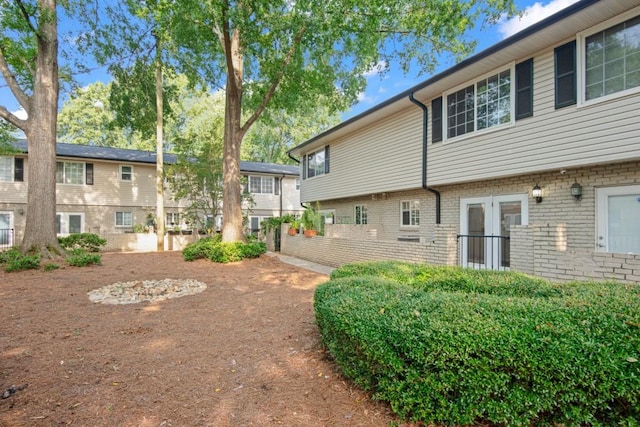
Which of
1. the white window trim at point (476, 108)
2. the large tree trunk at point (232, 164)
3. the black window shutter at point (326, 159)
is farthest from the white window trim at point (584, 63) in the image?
the large tree trunk at point (232, 164)

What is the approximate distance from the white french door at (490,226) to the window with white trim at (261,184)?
1569 centimetres

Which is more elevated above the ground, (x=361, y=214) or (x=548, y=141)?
(x=548, y=141)

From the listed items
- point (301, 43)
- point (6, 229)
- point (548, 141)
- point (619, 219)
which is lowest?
point (6, 229)

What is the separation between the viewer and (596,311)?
225 cm

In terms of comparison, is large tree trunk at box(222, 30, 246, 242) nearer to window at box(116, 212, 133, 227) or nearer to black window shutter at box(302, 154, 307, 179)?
black window shutter at box(302, 154, 307, 179)

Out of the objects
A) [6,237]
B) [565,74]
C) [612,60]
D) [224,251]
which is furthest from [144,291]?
[6,237]

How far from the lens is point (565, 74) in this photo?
603 centimetres

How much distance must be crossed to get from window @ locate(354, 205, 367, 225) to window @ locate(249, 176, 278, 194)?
410 inches

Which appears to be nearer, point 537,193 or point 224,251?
point 537,193

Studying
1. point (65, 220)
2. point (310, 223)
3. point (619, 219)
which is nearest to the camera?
point (619, 219)

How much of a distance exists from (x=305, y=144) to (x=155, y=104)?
7.29 meters

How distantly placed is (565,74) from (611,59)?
2.22ft

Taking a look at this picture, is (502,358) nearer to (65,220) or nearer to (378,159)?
(378,159)

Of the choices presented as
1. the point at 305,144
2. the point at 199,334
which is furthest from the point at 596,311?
the point at 305,144
